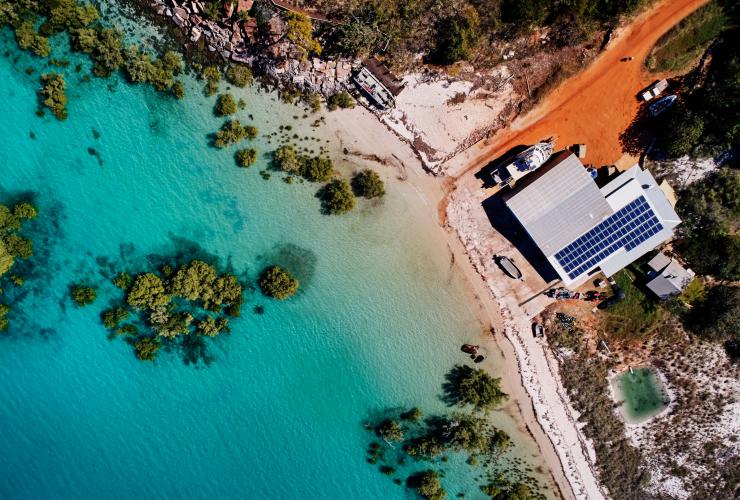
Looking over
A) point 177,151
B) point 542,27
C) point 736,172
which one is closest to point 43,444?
point 177,151

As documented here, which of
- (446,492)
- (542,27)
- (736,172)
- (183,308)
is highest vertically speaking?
(542,27)

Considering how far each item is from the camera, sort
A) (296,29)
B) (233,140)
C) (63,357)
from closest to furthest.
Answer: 1. (296,29)
2. (233,140)
3. (63,357)

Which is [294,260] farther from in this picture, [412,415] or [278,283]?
[412,415]

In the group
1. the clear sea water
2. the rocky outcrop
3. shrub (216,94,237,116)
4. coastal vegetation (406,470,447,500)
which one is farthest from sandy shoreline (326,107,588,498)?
coastal vegetation (406,470,447,500)

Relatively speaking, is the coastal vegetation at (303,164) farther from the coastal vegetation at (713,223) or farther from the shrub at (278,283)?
the coastal vegetation at (713,223)

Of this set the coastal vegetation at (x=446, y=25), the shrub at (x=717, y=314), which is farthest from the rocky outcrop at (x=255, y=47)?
the shrub at (x=717, y=314)

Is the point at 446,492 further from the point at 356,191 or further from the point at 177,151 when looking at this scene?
the point at 177,151

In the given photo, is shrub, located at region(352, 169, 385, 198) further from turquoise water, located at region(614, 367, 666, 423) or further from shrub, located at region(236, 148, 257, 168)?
turquoise water, located at region(614, 367, 666, 423)
